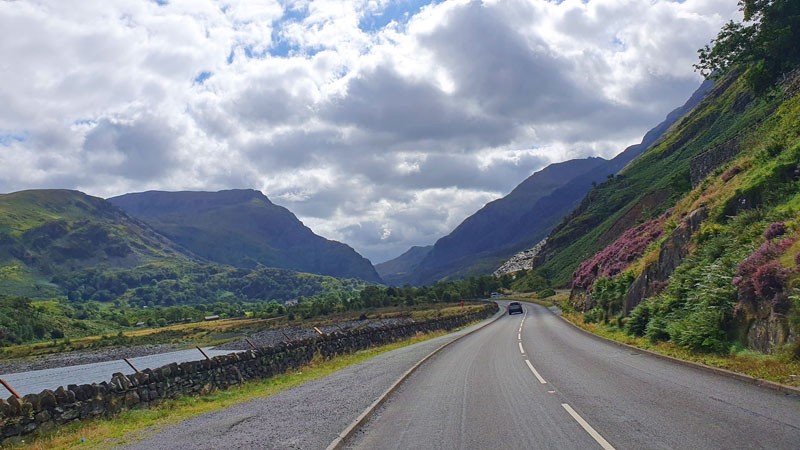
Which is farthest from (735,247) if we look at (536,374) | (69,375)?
(69,375)

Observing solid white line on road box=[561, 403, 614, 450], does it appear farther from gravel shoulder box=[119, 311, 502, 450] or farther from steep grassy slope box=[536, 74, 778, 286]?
steep grassy slope box=[536, 74, 778, 286]

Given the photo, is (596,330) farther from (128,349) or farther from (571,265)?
(571,265)

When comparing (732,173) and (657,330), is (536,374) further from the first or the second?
(732,173)

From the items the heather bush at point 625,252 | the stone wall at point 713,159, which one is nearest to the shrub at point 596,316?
the heather bush at point 625,252

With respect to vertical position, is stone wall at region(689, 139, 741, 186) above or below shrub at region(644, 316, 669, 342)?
above

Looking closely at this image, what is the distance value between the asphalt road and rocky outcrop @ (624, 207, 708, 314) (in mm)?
9462

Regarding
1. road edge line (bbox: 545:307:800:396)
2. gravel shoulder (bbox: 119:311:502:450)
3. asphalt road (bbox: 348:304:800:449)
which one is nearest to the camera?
asphalt road (bbox: 348:304:800:449)

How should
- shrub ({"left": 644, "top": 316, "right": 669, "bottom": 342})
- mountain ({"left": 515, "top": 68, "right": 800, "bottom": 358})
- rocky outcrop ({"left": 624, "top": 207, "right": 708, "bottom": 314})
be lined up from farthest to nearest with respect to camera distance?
rocky outcrop ({"left": 624, "top": 207, "right": 708, "bottom": 314}), shrub ({"left": 644, "top": 316, "right": 669, "bottom": 342}), mountain ({"left": 515, "top": 68, "right": 800, "bottom": 358})

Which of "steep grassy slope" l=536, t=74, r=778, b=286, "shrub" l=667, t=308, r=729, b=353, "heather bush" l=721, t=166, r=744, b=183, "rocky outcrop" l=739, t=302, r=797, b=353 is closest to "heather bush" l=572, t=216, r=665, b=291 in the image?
"heather bush" l=721, t=166, r=744, b=183

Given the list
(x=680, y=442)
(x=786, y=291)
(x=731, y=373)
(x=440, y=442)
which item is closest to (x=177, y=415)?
(x=440, y=442)

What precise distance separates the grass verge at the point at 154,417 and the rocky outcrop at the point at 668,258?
1600cm

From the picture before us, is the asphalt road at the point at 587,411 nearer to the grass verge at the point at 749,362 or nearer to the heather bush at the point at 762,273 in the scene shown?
the grass verge at the point at 749,362

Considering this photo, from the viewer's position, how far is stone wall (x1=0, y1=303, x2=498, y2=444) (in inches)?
498

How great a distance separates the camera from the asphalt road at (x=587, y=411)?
333 inches
